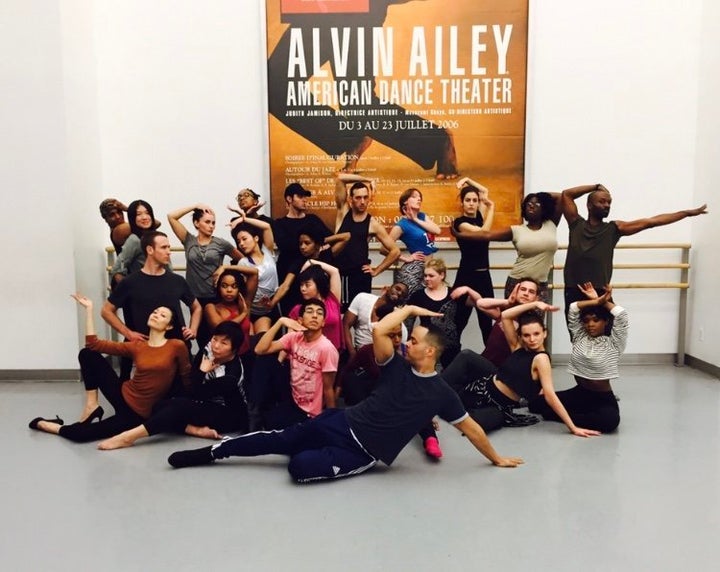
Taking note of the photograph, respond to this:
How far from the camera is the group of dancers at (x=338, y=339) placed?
11.2 feet

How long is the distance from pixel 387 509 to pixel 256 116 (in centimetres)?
393

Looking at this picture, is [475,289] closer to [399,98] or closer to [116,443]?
[399,98]

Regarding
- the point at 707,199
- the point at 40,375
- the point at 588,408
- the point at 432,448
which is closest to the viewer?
the point at 432,448

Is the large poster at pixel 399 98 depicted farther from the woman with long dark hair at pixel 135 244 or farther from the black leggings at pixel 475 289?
the woman with long dark hair at pixel 135 244

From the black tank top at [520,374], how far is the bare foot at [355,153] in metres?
2.44

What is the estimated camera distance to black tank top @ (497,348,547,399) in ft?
13.4

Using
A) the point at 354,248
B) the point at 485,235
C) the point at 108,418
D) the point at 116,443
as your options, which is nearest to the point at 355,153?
the point at 354,248

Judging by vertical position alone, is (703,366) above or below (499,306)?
below

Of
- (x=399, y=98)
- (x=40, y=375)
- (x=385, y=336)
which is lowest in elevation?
(x=40, y=375)

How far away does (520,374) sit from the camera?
13.5 ft

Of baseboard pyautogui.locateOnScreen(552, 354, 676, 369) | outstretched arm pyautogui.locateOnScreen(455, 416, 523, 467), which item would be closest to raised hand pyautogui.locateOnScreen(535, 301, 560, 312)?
outstretched arm pyautogui.locateOnScreen(455, 416, 523, 467)

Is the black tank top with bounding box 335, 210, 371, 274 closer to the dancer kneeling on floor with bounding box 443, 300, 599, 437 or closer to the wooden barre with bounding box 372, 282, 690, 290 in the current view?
the dancer kneeling on floor with bounding box 443, 300, 599, 437

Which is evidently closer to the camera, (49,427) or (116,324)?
(49,427)

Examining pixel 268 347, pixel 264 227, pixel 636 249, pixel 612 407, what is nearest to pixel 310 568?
pixel 268 347
